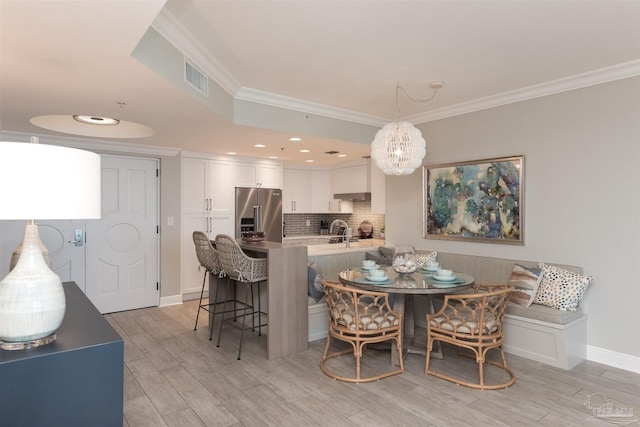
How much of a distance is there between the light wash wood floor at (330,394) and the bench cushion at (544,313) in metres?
0.40

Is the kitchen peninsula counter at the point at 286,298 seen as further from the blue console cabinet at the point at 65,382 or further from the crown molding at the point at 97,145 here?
the crown molding at the point at 97,145

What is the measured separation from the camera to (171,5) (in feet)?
7.29

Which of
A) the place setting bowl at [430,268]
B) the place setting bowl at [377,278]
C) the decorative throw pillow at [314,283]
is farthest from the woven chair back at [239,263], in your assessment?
the place setting bowl at [430,268]

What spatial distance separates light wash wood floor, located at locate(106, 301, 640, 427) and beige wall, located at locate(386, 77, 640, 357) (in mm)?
593

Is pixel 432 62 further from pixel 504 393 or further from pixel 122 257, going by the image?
pixel 122 257

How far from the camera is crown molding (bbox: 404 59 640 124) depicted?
10.4 feet

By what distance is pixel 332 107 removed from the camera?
4391 millimetres

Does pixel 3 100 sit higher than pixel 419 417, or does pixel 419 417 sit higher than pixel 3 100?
pixel 3 100

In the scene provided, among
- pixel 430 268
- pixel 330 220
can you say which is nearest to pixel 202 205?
pixel 330 220

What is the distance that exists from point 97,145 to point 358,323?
392 centimetres

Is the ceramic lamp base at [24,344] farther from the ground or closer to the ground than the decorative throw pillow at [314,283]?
farther from the ground

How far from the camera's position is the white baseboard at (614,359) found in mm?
3160

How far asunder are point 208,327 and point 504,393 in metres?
3.07

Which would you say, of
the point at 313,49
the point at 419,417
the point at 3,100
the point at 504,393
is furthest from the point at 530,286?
the point at 3,100
